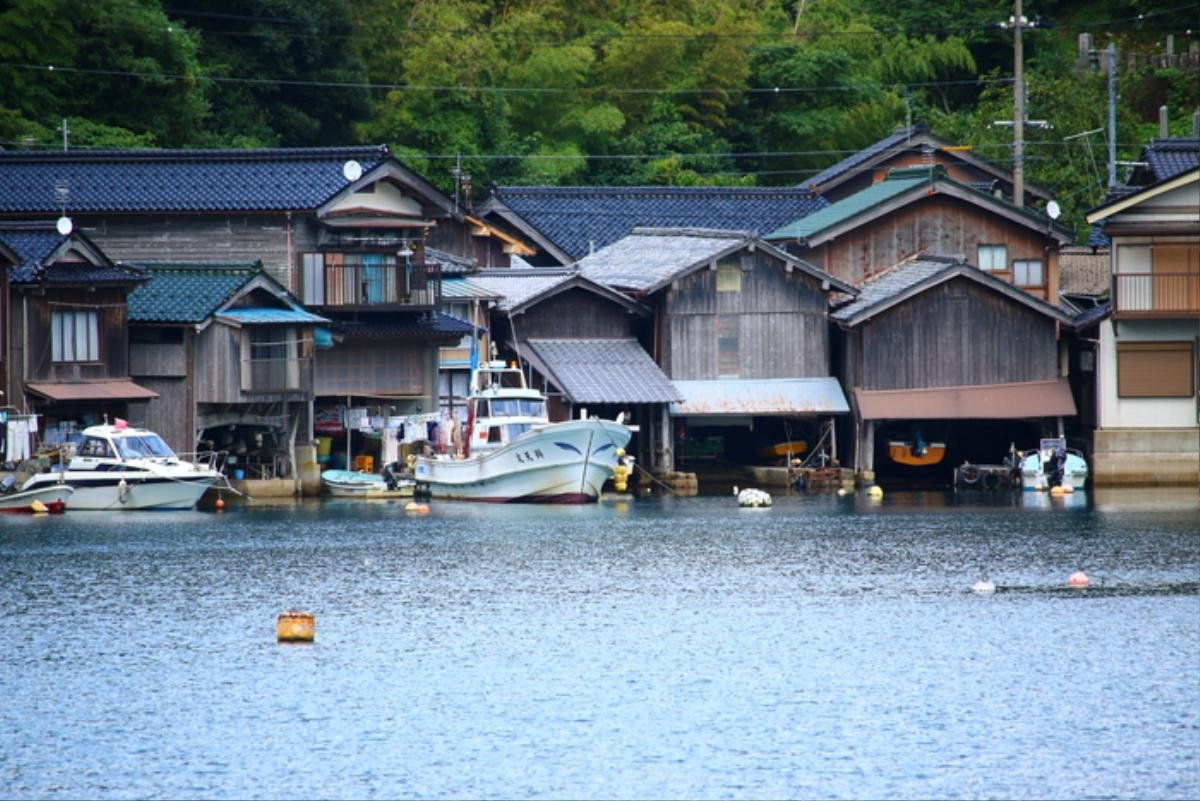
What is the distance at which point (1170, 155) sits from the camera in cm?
6225

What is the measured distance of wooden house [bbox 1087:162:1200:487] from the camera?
59.8 m

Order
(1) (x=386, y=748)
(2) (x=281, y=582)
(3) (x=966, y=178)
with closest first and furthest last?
(1) (x=386, y=748), (2) (x=281, y=582), (3) (x=966, y=178)

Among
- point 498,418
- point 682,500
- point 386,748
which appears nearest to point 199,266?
point 498,418

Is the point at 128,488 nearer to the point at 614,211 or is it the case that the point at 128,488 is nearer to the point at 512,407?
the point at 512,407

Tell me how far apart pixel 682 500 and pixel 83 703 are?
2790 cm

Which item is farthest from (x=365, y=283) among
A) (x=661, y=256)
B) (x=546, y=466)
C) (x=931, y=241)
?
(x=931, y=241)

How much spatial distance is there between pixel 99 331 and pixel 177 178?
696 cm

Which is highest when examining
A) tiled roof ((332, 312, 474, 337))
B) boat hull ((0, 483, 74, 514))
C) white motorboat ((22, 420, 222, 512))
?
tiled roof ((332, 312, 474, 337))

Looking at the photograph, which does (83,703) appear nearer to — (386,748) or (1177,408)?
(386,748)

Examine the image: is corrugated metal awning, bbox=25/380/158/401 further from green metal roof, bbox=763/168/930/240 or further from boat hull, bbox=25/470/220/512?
green metal roof, bbox=763/168/930/240

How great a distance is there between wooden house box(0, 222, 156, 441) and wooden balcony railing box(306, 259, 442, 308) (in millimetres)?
6674

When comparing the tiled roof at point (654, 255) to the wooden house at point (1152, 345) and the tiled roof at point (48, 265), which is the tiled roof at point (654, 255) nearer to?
the wooden house at point (1152, 345)

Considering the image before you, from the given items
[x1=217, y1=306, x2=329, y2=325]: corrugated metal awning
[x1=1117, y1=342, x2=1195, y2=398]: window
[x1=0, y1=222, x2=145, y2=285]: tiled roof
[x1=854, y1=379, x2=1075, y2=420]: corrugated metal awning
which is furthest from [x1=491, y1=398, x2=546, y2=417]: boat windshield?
[x1=1117, y1=342, x2=1195, y2=398]: window

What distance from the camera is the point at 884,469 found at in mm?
64812
